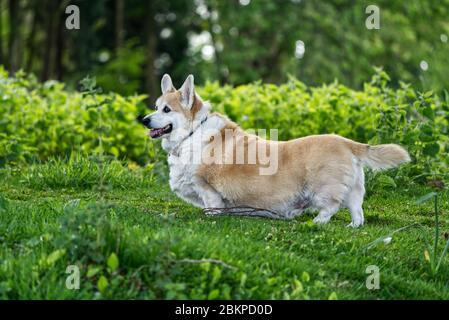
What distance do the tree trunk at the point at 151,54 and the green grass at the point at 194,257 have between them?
15833 mm

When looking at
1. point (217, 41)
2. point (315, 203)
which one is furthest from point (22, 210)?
point (217, 41)

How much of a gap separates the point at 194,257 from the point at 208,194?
6.20ft

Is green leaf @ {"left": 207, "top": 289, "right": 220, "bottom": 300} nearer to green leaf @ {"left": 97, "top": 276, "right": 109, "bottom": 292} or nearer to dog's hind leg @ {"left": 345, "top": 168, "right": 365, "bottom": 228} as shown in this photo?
green leaf @ {"left": 97, "top": 276, "right": 109, "bottom": 292}

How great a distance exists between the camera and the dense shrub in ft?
28.3

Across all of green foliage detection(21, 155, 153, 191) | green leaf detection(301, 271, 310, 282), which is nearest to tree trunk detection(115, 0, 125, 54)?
green foliage detection(21, 155, 153, 191)

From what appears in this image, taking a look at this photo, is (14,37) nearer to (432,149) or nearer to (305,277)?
(432,149)

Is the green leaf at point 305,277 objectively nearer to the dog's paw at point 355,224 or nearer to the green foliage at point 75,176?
the dog's paw at point 355,224

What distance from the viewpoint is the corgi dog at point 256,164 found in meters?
6.25

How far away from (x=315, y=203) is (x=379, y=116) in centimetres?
249

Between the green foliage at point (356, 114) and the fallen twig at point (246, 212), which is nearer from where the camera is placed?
the fallen twig at point (246, 212)

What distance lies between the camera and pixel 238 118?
10.1m

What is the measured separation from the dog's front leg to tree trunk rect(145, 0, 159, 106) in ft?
48.9

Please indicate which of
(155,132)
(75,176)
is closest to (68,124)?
(75,176)

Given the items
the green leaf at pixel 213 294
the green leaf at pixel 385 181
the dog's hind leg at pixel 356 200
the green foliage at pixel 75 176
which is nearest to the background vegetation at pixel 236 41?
the green leaf at pixel 385 181
